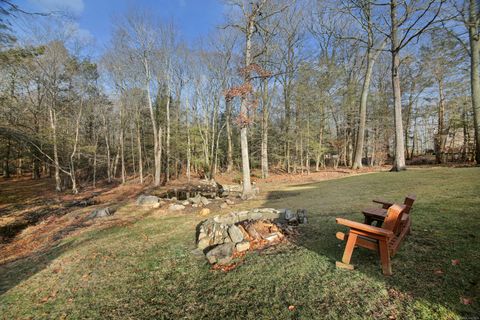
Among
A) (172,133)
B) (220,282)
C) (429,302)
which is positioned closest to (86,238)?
(220,282)

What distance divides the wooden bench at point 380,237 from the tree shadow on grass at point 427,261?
0.13 metres

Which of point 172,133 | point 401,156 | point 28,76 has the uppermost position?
point 28,76

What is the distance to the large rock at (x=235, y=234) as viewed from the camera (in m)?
3.94

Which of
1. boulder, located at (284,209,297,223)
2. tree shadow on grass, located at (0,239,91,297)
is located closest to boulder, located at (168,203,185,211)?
tree shadow on grass, located at (0,239,91,297)

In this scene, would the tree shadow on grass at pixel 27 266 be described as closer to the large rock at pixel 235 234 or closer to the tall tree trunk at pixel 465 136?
the large rock at pixel 235 234

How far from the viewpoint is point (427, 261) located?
8.53ft

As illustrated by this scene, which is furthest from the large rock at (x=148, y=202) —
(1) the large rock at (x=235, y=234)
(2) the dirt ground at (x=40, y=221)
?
(1) the large rock at (x=235, y=234)

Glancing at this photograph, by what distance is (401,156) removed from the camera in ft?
33.0

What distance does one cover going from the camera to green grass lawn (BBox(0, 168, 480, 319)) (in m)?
2.16

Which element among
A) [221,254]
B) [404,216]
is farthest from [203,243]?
[404,216]

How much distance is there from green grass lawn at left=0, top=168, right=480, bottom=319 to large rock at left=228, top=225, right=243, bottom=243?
54 cm

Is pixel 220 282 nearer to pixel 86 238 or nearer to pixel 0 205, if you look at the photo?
pixel 86 238

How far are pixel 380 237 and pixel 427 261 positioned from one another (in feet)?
2.46

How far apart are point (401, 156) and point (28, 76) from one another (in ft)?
70.7
